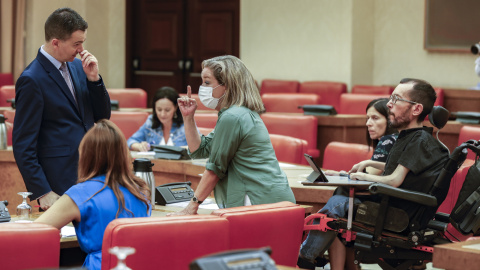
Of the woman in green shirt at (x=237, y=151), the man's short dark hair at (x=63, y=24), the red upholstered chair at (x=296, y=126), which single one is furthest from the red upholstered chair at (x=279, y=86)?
the man's short dark hair at (x=63, y=24)

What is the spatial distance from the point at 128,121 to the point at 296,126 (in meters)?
1.44

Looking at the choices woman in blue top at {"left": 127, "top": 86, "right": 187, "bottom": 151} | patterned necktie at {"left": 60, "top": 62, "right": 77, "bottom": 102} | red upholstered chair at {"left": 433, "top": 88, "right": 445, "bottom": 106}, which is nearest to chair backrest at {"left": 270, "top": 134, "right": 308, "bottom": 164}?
woman in blue top at {"left": 127, "top": 86, "right": 187, "bottom": 151}

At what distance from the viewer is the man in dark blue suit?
3.51m

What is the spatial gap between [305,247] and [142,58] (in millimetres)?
8211

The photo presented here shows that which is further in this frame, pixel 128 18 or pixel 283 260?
pixel 128 18

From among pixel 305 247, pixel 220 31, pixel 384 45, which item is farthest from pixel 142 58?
pixel 305 247

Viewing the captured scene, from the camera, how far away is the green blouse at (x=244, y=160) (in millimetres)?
3393

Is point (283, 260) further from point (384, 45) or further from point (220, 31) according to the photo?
point (220, 31)

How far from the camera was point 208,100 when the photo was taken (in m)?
3.62

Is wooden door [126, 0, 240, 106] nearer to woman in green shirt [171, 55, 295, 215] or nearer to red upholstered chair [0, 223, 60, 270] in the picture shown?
woman in green shirt [171, 55, 295, 215]

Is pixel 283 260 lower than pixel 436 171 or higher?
lower

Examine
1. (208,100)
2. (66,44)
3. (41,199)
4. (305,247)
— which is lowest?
(305,247)

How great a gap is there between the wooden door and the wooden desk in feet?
27.8

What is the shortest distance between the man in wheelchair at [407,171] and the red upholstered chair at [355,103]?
13.7 feet
